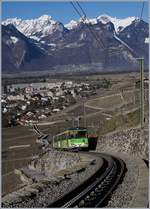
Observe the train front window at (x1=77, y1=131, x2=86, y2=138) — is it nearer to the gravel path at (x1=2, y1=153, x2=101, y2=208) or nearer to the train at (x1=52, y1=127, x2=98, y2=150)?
the train at (x1=52, y1=127, x2=98, y2=150)

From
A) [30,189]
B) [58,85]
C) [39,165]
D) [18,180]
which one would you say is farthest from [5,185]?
[58,85]

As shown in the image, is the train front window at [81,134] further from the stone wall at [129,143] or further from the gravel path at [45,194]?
the gravel path at [45,194]

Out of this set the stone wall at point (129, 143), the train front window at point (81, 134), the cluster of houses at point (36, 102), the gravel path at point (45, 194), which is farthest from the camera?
the cluster of houses at point (36, 102)

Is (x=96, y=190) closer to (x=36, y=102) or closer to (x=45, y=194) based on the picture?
(x=45, y=194)

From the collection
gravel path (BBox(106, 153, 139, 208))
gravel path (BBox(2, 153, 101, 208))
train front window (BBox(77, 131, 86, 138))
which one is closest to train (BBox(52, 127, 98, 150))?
train front window (BBox(77, 131, 86, 138))

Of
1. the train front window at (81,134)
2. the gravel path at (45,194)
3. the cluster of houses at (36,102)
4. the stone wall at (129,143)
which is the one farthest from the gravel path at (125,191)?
the cluster of houses at (36,102)

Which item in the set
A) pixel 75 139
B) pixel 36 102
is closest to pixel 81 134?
pixel 75 139

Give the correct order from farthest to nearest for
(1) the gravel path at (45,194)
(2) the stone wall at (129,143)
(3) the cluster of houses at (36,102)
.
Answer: (3) the cluster of houses at (36,102) → (2) the stone wall at (129,143) → (1) the gravel path at (45,194)
